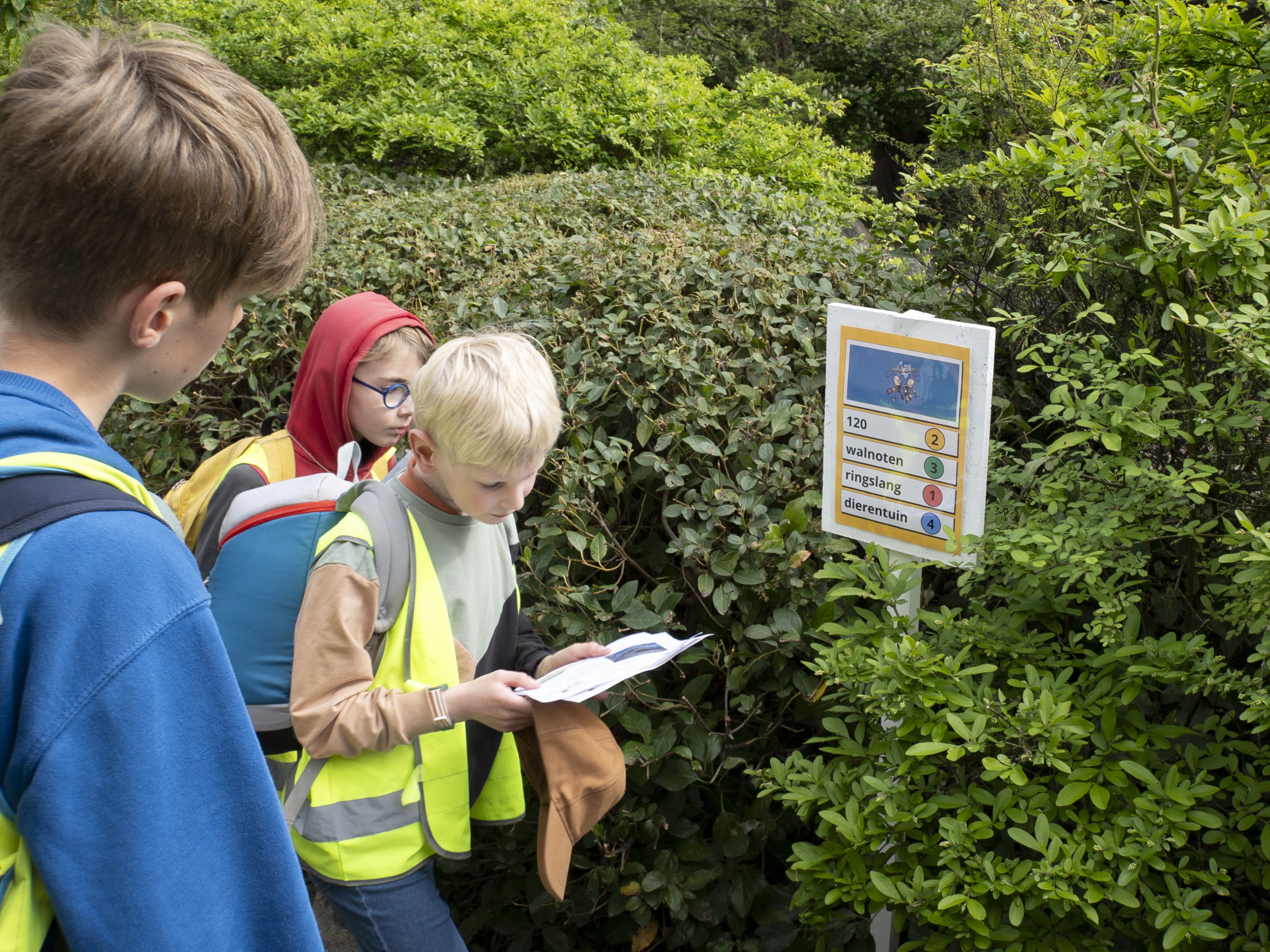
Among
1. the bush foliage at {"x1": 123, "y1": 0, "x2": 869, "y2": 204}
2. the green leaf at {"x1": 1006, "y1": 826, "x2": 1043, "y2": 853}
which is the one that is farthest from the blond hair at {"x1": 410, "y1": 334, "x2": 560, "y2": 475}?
the bush foliage at {"x1": 123, "y1": 0, "x2": 869, "y2": 204}

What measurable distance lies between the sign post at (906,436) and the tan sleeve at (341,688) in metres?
1.05

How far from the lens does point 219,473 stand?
2.52m

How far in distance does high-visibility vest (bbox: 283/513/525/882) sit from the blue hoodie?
0.85 m

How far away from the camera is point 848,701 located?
235 centimetres

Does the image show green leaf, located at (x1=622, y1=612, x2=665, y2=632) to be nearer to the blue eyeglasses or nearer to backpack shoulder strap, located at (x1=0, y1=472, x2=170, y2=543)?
the blue eyeglasses

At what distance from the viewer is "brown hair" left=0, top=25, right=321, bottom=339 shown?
1.05m

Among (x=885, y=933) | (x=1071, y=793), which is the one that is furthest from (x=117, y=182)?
(x=885, y=933)

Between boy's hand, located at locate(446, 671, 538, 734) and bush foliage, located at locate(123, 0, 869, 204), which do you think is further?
bush foliage, located at locate(123, 0, 869, 204)

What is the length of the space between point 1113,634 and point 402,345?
1.83 m

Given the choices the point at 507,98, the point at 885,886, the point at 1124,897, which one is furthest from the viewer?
the point at 507,98

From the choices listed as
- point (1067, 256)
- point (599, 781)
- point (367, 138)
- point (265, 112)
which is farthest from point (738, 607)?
point (367, 138)

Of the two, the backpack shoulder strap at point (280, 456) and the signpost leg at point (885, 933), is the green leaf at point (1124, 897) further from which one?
the backpack shoulder strap at point (280, 456)

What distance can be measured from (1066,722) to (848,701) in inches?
25.5

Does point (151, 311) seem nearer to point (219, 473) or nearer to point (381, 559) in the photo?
point (381, 559)
